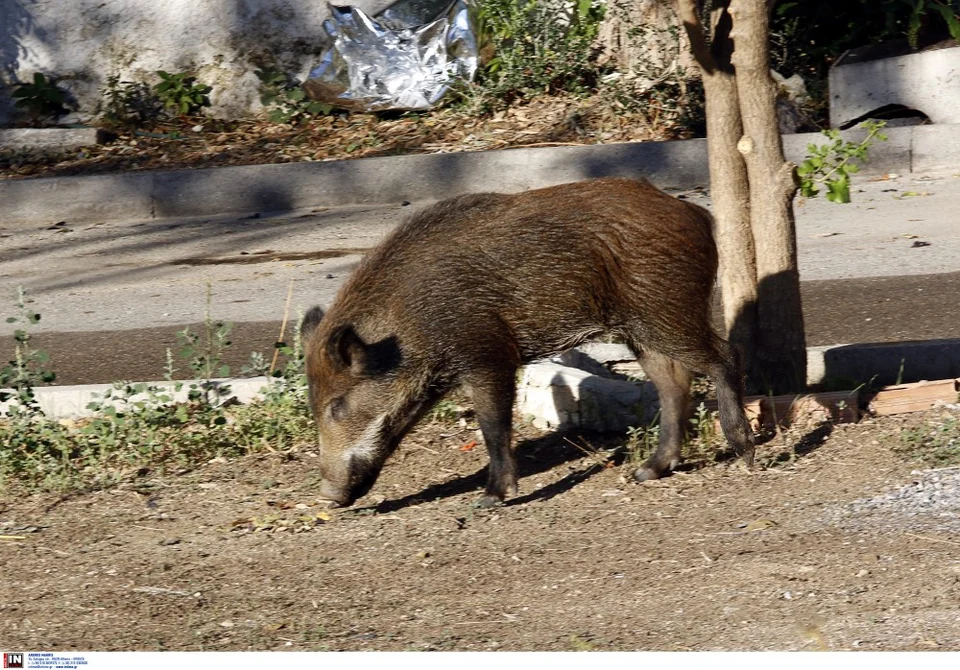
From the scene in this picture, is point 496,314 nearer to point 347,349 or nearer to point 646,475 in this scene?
point 347,349

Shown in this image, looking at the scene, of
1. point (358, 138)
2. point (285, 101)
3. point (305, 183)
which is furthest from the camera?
point (285, 101)

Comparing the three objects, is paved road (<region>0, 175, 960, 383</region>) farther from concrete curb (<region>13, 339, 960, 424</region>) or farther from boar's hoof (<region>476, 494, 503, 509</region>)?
boar's hoof (<region>476, 494, 503, 509</region>)

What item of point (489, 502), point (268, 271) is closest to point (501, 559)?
point (489, 502)

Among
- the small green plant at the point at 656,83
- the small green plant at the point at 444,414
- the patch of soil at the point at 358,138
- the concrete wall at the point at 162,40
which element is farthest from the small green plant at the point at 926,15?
the small green plant at the point at 444,414

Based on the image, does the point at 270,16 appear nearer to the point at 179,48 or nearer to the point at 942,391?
the point at 179,48

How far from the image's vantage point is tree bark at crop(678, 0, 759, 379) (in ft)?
18.0

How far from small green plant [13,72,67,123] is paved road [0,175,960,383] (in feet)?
7.65

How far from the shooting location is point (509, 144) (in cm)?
1191

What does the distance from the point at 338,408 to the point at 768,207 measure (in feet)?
6.43

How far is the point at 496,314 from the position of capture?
16.3ft

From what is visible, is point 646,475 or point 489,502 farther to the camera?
point 646,475

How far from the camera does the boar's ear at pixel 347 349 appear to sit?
15.8 feet

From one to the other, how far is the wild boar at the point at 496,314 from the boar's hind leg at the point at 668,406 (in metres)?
0.05

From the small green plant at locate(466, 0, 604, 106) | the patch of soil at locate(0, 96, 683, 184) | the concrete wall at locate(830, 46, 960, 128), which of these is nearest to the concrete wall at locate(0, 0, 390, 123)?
the patch of soil at locate(0, 96, 683, 184)
